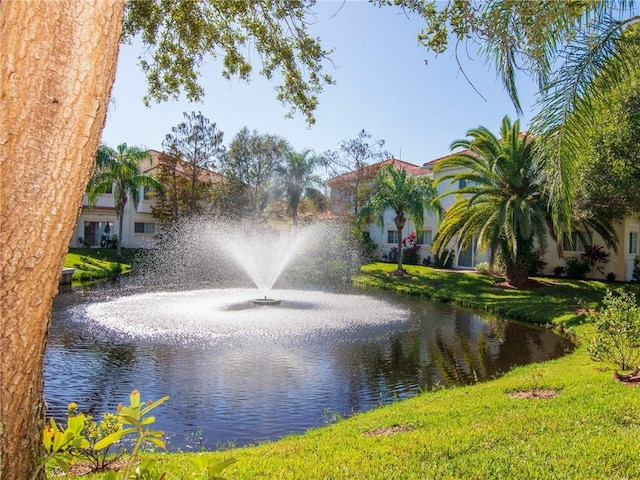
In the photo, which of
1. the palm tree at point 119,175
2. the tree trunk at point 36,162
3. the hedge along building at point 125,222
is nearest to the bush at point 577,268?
the hedge along building at point 125,222

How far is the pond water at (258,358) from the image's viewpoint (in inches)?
308

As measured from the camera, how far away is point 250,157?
40469 mm

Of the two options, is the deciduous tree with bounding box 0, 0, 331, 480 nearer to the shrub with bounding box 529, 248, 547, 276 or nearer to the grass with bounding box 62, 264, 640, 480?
the grass with bounding box 62, 264, 640, 480

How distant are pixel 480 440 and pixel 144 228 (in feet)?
140

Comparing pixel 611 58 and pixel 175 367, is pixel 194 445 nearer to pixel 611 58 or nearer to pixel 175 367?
pixel 175 367

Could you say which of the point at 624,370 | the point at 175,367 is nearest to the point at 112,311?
the point at 175,367

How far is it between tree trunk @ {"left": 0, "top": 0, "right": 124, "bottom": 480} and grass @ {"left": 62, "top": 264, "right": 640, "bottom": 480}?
209 centimetres

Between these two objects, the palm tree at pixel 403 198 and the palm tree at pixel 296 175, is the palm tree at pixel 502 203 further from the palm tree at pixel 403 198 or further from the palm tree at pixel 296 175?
the palm tree at pixel 296 175

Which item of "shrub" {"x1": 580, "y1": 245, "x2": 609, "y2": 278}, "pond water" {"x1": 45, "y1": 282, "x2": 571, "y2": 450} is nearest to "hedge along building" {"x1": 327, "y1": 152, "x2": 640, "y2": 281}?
"shrub" {"x1": 580, "y1": 245, "x2": 609, "y2": 278}

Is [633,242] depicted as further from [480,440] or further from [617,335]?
[480,440]

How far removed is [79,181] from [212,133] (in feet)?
132

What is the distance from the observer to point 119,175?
34500 millimetres

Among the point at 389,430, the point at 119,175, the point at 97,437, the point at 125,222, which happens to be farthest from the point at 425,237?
the point at 97,437

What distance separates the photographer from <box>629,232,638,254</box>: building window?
26288mm
